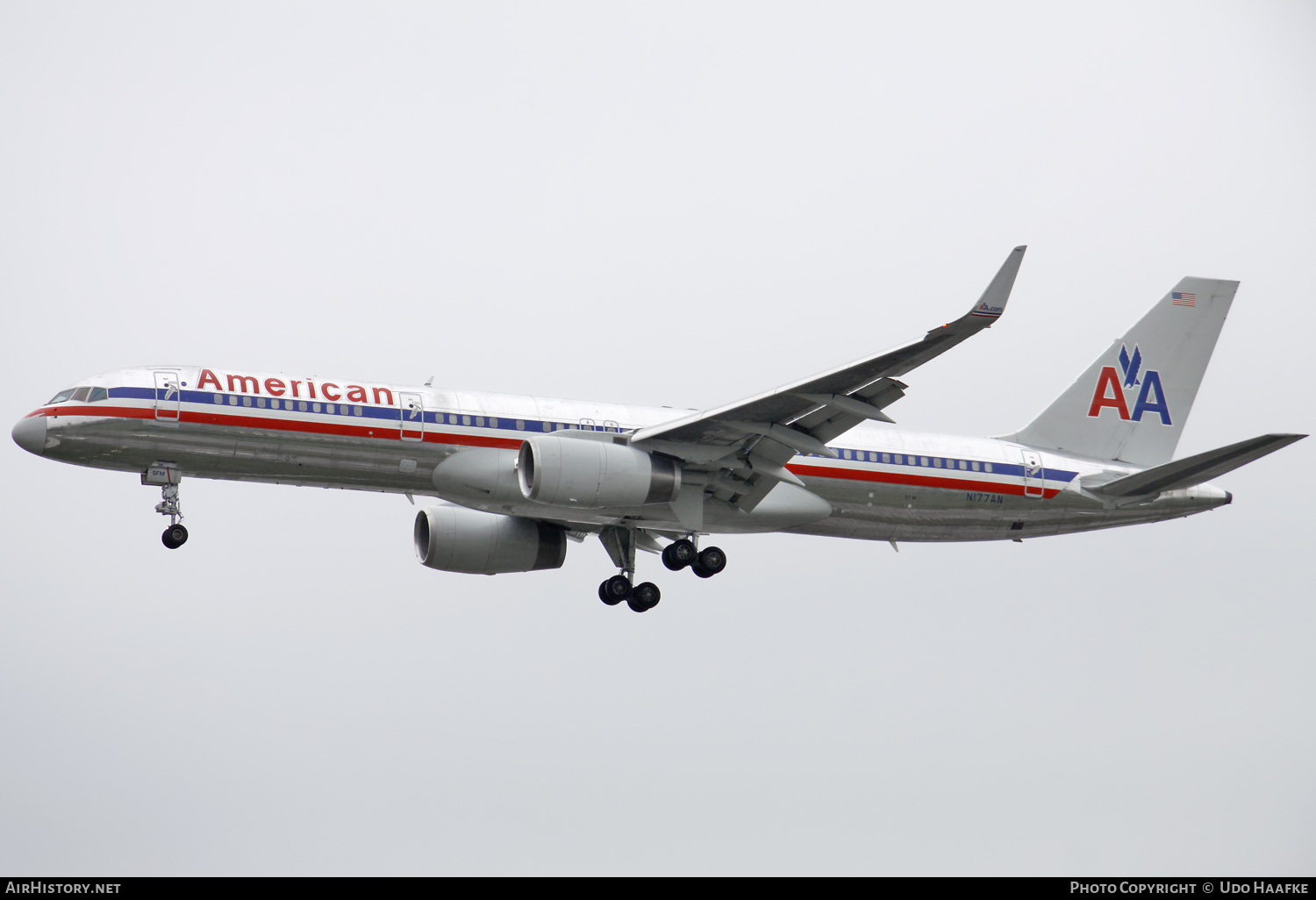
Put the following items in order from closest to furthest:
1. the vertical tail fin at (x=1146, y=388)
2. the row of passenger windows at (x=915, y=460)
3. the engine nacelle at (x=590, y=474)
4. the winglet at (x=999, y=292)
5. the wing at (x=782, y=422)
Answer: the winglet at (x=999, y=292) → the wing at (x=782, y=422) → the engine nacelle at (x=590, y=474) → the row of passenger windows at (x=915, y=460) → the vertical tail fin at (x=1146, y=388)

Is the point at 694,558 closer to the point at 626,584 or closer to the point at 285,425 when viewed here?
the point at 626,584

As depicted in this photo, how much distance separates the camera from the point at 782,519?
34719mm

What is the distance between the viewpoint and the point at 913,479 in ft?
118

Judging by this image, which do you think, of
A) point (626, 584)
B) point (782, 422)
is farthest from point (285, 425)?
point (782, 422)

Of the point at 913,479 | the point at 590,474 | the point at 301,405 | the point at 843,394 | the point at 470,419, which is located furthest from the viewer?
the point at 913,479

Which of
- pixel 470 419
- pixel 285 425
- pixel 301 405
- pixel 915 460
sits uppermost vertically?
pixel 301 405

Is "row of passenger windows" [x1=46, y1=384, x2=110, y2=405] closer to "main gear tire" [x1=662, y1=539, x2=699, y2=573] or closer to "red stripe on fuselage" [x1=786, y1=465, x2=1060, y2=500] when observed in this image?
"main gear tire" [x1=662, y1=539, x2=699, y2=573]

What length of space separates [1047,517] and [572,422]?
12745 mm

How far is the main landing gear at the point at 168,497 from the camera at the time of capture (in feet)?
105

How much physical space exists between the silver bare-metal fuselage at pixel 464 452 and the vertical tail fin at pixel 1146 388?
7.66 ft

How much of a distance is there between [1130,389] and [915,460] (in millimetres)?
8238

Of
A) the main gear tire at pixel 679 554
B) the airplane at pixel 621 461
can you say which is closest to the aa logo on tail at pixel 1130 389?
the airplane at pixel 621 461

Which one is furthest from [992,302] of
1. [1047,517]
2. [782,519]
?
[1047,517]

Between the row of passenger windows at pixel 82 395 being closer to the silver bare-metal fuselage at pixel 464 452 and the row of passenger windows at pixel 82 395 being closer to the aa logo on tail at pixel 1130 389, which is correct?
the silver bare-metal fuselage at pixel 464 452
